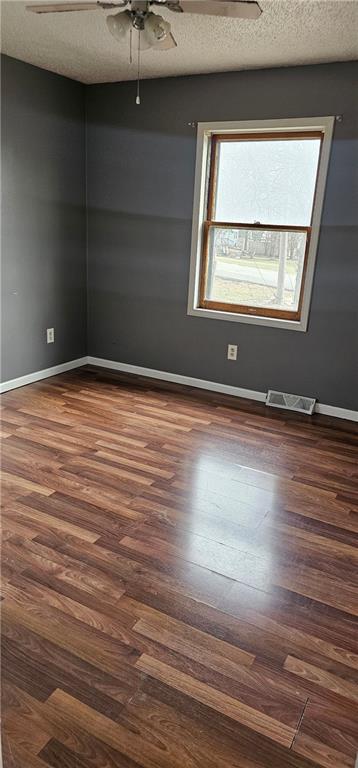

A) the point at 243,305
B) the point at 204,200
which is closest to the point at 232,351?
the point at 243,305

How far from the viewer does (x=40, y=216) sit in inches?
166

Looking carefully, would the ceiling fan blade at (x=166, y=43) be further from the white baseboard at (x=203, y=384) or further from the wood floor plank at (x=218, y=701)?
the wood floor plank at (x=218, y=701)

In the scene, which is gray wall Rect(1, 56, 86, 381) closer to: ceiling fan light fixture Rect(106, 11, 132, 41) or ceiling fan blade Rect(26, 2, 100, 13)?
ceiling fan blade Rect(26, 2, 100, 13)

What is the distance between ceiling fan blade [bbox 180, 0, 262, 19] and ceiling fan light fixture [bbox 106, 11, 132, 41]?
258mm

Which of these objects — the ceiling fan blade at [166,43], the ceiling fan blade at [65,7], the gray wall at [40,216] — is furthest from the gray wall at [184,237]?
the ceiling fan blade at [65,7]

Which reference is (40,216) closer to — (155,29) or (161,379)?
(161,379)

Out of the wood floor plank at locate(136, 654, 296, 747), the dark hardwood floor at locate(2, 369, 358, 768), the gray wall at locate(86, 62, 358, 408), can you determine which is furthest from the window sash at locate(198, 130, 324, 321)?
the wood floor plank at locate(136, 654, 296, 747)

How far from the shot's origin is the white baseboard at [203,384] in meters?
3.91

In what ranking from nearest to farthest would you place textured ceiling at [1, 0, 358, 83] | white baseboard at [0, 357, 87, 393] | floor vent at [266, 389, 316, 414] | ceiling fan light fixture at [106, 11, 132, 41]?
ceiling fan light fixture at [106, 11, 132, 41], textured ceiling at [1, 0, 358, 83], floor vent at [266, 389, 316, 414], white baseboard at [0, 357, 87, 393]

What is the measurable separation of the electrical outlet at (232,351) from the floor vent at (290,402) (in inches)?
16.2

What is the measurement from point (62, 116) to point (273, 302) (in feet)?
7.57

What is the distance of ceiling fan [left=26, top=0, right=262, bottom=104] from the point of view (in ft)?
Result: 7.00

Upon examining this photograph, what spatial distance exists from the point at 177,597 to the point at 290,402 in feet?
7.67

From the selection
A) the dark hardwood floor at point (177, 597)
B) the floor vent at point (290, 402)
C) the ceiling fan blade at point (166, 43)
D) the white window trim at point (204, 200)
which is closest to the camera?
the dark hardwood floor at point (177, 597)
